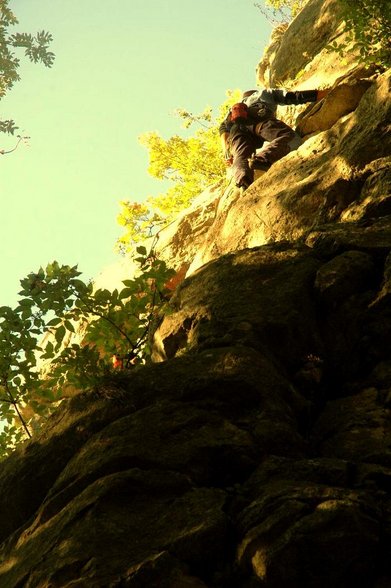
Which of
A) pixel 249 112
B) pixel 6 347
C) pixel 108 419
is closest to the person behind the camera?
pixel 108 419

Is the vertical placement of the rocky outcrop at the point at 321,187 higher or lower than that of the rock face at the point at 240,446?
higher

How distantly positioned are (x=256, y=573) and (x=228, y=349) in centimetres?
214

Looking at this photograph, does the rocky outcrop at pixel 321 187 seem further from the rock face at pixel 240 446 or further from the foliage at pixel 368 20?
the foliage at pixel 368 20

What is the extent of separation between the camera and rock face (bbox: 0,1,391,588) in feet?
10.0

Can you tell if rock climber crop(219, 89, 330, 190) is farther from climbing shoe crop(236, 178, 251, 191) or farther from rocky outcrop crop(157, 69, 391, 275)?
rocky outcrop crop(157, 69, 391, 275)

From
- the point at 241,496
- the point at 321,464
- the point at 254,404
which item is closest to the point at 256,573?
the point at 241,496

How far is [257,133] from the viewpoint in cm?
1205

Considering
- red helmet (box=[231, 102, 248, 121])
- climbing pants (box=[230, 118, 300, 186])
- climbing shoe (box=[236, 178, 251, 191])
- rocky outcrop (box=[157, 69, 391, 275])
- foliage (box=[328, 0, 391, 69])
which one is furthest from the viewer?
red helmet (box=[231, 102, 248, 121])

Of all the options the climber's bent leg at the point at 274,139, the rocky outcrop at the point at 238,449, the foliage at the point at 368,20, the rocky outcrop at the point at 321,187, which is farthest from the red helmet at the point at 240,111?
the rocky outcrop at the point at 238,449

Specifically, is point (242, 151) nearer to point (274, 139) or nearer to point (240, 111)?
point (274, 139)

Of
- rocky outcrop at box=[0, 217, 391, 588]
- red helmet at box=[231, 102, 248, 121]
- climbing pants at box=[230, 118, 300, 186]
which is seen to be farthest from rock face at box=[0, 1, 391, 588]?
red helmet at box=[231, 102, 248, 121]

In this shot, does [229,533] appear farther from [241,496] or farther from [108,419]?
[108,419]

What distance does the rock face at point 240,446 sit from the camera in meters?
3.05

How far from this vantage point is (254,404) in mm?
4359
